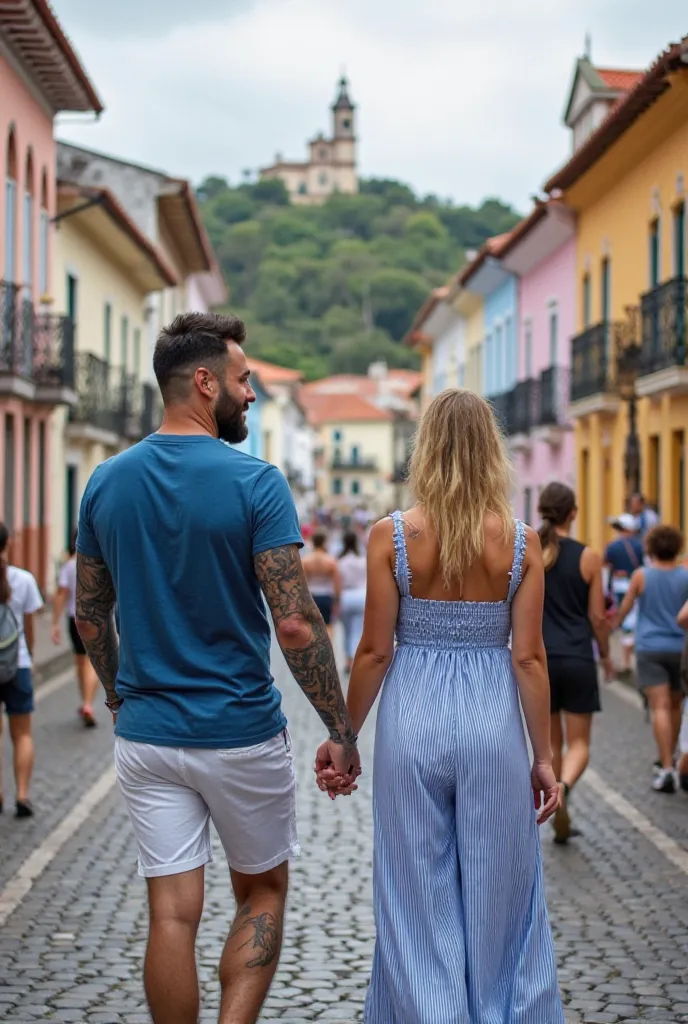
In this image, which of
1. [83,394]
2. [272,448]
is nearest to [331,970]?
[83,394]

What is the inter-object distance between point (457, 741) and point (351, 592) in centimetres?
1278

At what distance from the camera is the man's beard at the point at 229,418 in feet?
14.0

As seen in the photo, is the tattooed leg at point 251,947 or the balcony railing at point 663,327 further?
the balcony railing at point 663,327

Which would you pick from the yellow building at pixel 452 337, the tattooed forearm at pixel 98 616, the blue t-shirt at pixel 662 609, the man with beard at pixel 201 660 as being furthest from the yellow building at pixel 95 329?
the man with beard at pixel 201 660

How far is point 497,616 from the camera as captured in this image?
4426mm

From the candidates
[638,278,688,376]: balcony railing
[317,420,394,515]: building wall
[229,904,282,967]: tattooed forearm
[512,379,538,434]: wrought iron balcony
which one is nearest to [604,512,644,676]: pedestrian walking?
[638,278,688,376]: balcony railing

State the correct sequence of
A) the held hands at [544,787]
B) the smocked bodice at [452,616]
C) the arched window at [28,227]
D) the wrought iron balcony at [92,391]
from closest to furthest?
the smocked bodice at [452,616]
the held hands at [544,787]
the arched window at [28,227]
the wrought iron balcony at [92,391]

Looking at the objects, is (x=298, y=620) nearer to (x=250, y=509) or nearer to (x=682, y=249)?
(x=250, y=509)

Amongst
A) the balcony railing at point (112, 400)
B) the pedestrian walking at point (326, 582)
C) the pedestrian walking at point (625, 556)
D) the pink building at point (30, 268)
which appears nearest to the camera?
the pedestrian walking at point (326, 582)

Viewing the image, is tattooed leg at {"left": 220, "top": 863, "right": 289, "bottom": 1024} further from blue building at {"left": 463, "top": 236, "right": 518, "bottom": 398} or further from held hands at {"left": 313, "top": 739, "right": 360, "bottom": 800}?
blue building at {"left": 463, "top": 236, "right": 518, "bottom": 398}

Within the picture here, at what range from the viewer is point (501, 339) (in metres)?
41.6

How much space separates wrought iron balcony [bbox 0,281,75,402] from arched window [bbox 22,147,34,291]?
1.93 ft

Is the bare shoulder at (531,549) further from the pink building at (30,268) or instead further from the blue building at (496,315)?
the blue building at (496,315)

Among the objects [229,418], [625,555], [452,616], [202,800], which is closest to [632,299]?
[625,555]
